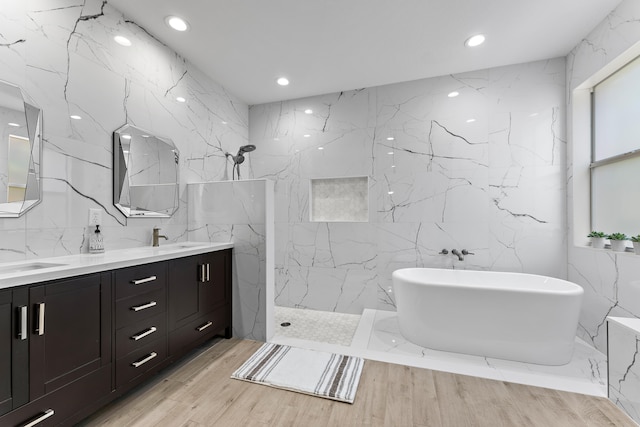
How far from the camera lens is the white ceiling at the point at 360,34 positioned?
2.14 meters

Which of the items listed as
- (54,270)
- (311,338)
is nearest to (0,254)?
(54,270)

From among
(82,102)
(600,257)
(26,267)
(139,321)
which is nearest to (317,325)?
(139,321)

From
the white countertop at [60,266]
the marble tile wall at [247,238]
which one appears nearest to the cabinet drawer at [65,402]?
the white countertop at [60,266]

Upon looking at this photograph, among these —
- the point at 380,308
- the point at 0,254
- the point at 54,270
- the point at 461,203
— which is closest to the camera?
the point at 54,270

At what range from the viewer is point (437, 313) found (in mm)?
2377

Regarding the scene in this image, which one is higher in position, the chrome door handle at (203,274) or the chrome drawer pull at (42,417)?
the chrome door handle at (203,274)

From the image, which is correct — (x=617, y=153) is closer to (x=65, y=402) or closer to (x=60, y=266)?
(x=60, y=266)

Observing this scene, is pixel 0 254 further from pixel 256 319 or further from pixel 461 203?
pixel 461 203

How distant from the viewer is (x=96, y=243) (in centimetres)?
194

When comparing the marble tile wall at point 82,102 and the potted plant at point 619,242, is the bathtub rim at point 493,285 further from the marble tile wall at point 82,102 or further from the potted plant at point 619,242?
the marble tile wall at point 82,102

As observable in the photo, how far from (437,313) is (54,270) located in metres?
2.59

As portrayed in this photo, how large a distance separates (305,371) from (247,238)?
1253 millimetres

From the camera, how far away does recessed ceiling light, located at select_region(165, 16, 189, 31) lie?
2271 mm

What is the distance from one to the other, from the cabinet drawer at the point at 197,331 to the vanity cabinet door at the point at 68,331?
48cm
